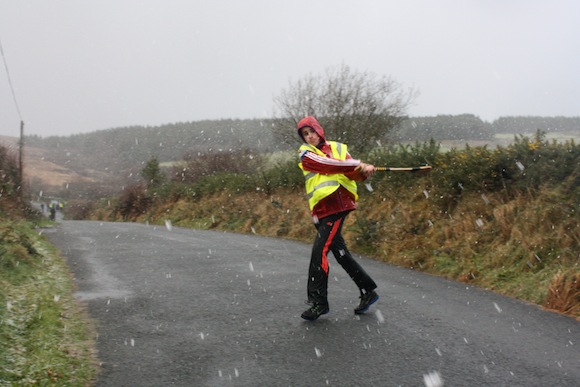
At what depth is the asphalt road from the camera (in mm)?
4348

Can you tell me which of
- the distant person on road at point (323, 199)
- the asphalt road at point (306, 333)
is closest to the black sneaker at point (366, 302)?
the asphalt road at point (306, 333)

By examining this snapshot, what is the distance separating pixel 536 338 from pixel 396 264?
5.26 meters

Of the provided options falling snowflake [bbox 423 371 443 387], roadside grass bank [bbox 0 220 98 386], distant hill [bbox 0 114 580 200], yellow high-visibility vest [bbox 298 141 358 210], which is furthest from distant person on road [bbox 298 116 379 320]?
distant hill [bbox 0 114 580 200]

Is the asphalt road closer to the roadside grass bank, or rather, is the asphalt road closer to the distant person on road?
the roadside grass bank

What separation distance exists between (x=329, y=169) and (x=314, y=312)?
143 cm

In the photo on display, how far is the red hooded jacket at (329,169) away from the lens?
563 centimetres

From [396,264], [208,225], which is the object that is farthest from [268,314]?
[208,225]

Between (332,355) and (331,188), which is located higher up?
(331,188)

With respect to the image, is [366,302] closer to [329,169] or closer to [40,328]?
[329,169]

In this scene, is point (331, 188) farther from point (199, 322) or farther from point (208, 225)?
point (208, 225)

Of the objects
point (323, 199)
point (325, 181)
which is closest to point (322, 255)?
point (323, 199)

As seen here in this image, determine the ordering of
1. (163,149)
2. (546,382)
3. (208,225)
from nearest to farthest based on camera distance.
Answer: (546,382)
(208,225)
(163,149)

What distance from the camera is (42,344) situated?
4.89 meters

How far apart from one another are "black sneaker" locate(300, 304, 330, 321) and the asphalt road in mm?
74
